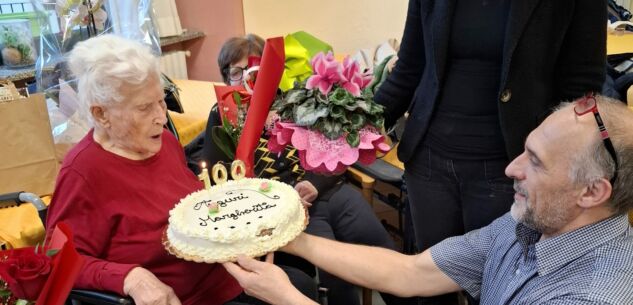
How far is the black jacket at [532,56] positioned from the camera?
1258 mm

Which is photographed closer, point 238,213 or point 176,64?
point 238,213

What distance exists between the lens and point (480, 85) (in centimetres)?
137

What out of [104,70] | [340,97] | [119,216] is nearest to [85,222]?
[119,216]

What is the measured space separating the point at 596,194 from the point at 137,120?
114cm

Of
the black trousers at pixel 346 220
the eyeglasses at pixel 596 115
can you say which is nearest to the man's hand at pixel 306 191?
the black trousers at pixel 346 220

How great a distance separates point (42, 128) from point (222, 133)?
77 centimetres

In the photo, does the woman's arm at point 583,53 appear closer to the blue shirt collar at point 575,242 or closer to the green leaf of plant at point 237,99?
the blue shirt collar at point 575,242

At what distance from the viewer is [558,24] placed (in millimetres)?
1271

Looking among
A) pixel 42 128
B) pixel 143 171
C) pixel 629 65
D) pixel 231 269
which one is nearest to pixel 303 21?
pixel 629 65

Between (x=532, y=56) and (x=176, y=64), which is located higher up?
(x=532, y=56)

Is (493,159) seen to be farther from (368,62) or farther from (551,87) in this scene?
(368,62)

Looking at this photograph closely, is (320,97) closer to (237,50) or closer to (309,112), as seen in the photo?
(309,112)

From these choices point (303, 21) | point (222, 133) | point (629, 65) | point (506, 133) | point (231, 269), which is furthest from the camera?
point (303, 21)

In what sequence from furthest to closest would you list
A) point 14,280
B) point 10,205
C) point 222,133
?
point 10,205 < point 222,133 < point 14,280
